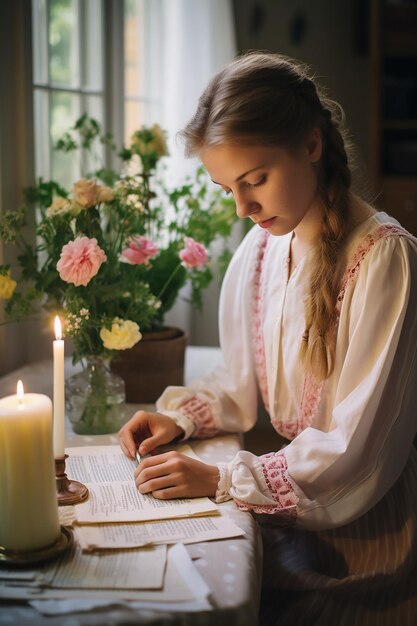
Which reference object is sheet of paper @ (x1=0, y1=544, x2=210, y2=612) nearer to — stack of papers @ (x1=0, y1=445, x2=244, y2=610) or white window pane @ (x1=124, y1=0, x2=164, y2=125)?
stack of papers @ (x1=0, y1=445, x2=244, y2=610)

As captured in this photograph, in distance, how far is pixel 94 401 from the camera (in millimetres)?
1450

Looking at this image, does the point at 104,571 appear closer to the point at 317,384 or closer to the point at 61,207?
the point at 317,384

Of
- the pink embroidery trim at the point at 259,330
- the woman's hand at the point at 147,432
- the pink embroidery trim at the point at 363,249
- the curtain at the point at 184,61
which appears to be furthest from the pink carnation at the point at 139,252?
the curtain at the point at 184,61

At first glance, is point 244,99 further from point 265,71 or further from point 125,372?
point 125,372

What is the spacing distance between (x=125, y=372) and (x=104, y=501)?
0.56m

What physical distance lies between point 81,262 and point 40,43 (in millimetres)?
950

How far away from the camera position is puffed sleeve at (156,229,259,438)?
143 centimetres

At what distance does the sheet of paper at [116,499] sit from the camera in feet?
3.44

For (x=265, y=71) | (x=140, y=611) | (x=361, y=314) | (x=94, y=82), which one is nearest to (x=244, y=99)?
(x=265, y=71)

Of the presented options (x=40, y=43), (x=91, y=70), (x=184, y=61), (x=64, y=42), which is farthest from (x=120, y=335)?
(x=184, y=61)

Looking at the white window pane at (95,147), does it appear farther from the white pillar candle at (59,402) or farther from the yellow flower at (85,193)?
the white pillar candle at (59,402)

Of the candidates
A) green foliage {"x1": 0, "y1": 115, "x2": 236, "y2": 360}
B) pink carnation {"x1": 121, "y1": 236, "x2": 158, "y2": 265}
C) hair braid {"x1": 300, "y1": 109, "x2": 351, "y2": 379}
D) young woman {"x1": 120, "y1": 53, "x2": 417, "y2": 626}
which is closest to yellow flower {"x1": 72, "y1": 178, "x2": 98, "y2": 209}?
green foliage {"x1": 0, "y1": 115, "x2": 236, "y2": 360}

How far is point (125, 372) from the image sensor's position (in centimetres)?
164

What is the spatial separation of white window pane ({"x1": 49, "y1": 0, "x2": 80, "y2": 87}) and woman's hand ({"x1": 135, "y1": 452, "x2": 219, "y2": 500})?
1318 millimetres
